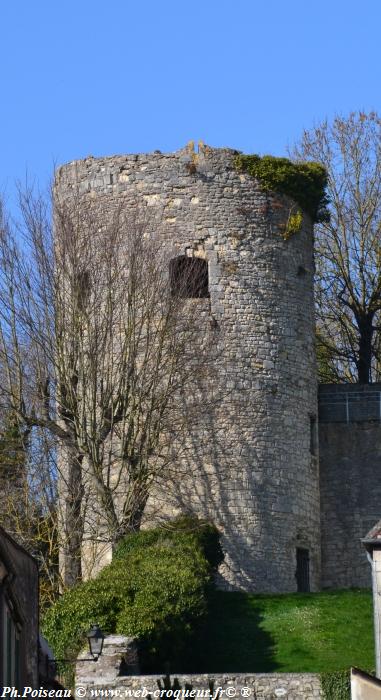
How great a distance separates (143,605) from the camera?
28.3 metres

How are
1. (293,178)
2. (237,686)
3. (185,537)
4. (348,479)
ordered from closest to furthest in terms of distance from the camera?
1. (237,686)
2. (185,537)
3. (293,178)
4. (348,479)

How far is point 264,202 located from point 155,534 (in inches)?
257

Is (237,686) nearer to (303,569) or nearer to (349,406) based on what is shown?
(303,569)

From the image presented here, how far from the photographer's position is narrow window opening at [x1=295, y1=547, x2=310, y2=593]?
112ft

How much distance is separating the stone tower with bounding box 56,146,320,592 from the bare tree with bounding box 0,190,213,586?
21.1 inches

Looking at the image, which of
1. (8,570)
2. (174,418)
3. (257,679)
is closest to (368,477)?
(174,418)

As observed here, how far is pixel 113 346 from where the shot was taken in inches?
1316

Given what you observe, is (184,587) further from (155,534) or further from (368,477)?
(368,477)

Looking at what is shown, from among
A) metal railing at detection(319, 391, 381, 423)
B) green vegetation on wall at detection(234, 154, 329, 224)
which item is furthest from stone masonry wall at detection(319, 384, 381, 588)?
green vegetation on wall at detection(234, 154, 329, 224)

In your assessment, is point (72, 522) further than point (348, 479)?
No

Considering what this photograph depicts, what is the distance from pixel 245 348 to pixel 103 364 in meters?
2.53

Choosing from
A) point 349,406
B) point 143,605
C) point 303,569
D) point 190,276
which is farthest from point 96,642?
point 349,406

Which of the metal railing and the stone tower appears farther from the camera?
the metal railing

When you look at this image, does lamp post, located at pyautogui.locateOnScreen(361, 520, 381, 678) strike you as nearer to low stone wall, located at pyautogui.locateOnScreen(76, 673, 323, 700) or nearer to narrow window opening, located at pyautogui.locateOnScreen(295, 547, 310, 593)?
low stone wall, located at pyautogui.locateOnScreen(76, 673, 323, 700)
